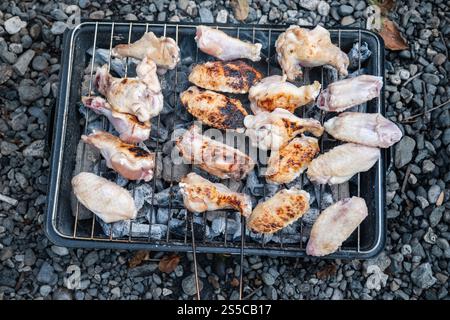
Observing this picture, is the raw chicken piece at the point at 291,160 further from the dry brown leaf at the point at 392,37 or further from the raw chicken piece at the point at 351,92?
the dry brown leaf at the point at 392,37

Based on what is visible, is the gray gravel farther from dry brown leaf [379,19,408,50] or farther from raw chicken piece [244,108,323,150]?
raw chicken piece [244,108,323,150]

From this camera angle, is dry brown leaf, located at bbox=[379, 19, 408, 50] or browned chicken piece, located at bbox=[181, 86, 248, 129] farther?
dry brown leaf, located at bbox=[379, 19, 408, 50]

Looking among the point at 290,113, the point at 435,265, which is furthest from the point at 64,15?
the point at 435,265

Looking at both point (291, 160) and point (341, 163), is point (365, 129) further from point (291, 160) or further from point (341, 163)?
point (291, 160)

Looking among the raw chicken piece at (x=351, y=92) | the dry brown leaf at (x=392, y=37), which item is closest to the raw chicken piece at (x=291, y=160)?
the raw chicken piece at (x=351, y=92)

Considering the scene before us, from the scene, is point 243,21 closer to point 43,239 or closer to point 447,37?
point 447,37

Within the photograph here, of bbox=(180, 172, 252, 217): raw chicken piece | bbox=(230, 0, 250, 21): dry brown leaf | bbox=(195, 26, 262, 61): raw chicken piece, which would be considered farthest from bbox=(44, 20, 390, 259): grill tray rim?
bbox=(230, 0, 250, 21): dry brown leaf
